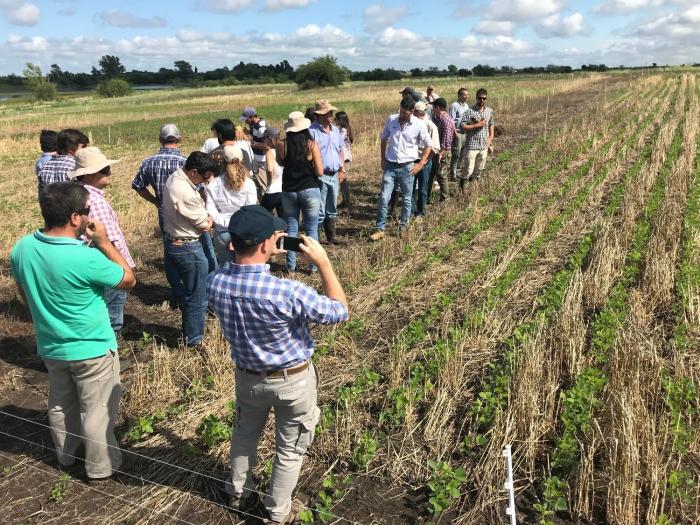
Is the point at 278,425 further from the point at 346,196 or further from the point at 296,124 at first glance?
the point at 346,196

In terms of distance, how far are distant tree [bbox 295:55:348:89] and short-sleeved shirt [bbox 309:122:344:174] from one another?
85139 millimetres

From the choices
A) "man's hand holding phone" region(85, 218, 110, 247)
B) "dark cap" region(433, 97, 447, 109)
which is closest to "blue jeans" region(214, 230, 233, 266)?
"man's hand holding phone" region(85, 218, 110, 247)

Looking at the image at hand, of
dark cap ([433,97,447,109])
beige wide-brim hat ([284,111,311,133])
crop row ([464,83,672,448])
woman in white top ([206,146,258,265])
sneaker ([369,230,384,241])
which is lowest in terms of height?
crop row ([464,83,672,448])

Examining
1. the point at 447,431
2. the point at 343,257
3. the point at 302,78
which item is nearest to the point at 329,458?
the point at 447,431

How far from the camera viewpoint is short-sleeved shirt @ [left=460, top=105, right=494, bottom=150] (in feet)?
32.3

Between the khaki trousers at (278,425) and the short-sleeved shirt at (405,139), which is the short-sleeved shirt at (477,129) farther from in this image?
the khaki trousers at (278,425)

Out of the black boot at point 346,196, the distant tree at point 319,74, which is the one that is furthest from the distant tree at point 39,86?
the black boot at point 346,196

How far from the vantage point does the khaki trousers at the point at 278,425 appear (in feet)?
8.39

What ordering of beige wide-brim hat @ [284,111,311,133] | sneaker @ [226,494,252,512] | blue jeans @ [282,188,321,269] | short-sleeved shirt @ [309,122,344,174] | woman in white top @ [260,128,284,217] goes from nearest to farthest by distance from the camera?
sneaker @ [226,494,252,512] < beige wide-brim hat @ [284,111,311,133] < blue jeans @ [282,188,321,269] < woman in white top @ [260,128,284,217] < short-sleeved shirt @ [309,122,344,174]

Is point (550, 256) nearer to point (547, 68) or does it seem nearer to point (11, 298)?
point (11, 298)

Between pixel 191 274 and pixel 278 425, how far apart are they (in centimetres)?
252

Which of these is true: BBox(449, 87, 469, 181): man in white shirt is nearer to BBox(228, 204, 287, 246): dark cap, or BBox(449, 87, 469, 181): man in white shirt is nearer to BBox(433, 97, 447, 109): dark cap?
BBox(433, 97, 447, 109): dark cap

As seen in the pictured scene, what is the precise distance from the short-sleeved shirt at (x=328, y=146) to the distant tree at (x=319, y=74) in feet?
279

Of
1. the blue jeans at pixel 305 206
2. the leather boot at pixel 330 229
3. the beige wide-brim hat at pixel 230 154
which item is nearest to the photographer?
the beige wide-brim hat at pixel 230 154
